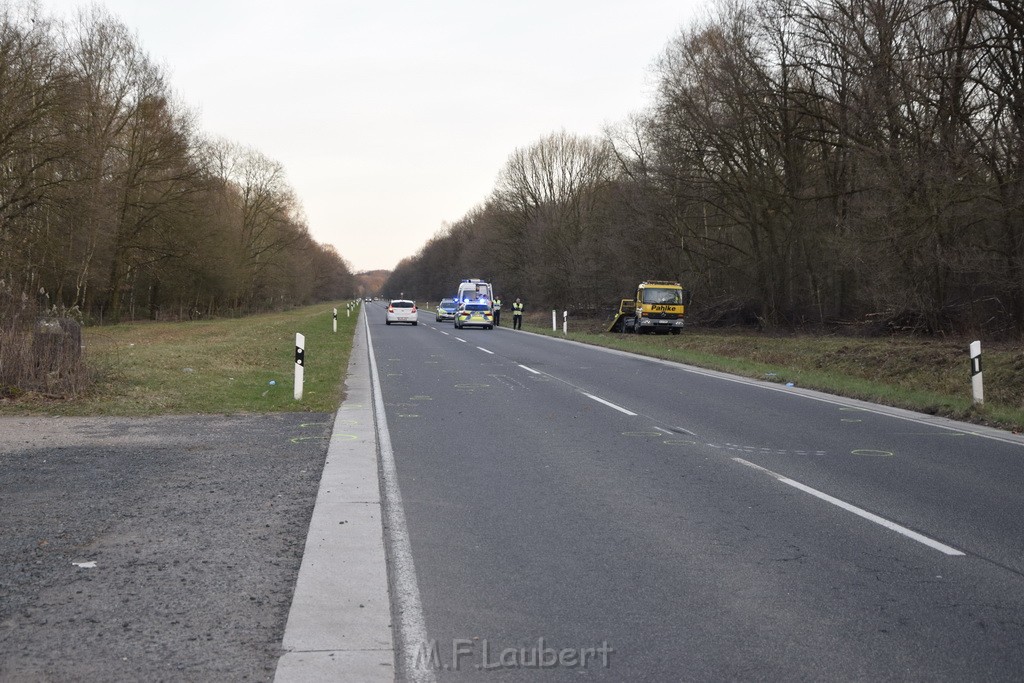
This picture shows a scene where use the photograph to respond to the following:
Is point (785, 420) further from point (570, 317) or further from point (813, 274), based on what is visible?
point (570, 317)

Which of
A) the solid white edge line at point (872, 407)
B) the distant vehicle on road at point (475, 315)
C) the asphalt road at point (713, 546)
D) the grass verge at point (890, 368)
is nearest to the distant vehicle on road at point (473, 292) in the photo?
the distant vehicle on road at point (475, 315)

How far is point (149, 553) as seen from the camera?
5.68 meters

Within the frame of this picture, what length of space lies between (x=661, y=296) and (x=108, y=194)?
941 inches

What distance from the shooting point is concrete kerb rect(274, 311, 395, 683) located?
407cm

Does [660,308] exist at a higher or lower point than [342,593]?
higher

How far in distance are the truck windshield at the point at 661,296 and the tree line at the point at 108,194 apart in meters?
22.8

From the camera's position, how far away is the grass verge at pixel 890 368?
48.2 ft

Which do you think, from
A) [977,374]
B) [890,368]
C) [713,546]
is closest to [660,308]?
[890,368]

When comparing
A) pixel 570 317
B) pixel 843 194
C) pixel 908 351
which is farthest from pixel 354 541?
pixel 570 317

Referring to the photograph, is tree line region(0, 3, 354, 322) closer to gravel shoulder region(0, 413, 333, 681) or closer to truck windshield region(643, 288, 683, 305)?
gravel shoulder region(0, 413, 333, 681)

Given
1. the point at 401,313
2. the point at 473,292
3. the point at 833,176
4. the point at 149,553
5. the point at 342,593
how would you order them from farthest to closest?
1. the point at 401,313
2. the point at 473,292
3. the point at 833,176
4. the point at 149,553
5. the point at 342,593

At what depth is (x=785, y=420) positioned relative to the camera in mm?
12789

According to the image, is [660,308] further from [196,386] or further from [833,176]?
[196,386]

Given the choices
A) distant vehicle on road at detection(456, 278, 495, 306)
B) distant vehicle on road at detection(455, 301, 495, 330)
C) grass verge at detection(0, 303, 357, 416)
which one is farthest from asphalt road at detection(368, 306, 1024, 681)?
distant vehicle on road at detection(456, 278, 495, 306)
